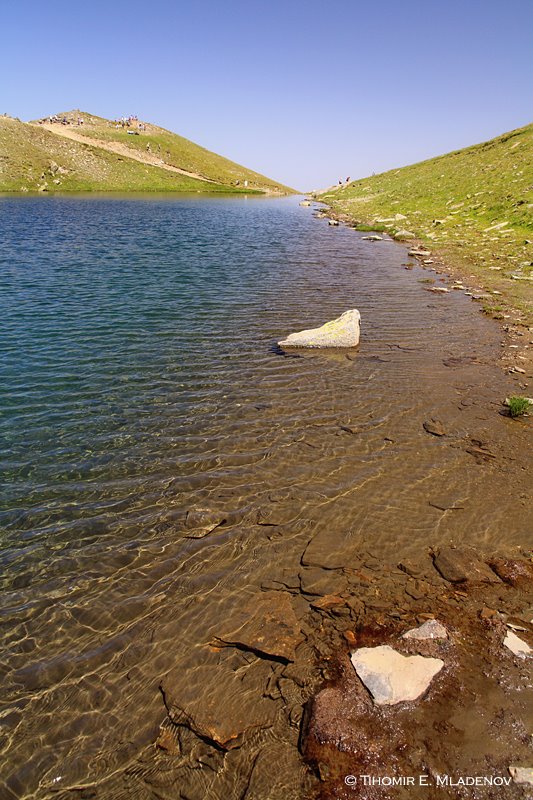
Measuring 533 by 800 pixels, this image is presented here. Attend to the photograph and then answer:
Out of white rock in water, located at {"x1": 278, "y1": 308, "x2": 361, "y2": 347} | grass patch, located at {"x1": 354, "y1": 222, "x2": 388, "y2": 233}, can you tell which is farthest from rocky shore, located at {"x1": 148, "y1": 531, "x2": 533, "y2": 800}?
grass patch, located at {"x1": 354, "y1": 222, "x2": 388, "y2": 233}

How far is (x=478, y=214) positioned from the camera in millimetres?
43094

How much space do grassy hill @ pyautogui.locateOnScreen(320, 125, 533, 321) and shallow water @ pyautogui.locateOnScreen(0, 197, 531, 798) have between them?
37.3 ft

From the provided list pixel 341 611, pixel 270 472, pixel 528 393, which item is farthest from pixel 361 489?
pixel 528 393

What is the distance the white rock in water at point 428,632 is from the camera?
583 cm

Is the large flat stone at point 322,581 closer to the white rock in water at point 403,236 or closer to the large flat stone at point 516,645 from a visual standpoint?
the large flat stone at point 516,645

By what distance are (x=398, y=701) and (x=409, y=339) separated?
15403 mm

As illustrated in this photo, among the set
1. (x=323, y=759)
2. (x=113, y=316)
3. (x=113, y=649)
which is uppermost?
(x=113, y=316)

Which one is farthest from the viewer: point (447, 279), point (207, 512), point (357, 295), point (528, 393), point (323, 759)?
point (447, 279)

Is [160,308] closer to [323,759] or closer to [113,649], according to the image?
[113,649]

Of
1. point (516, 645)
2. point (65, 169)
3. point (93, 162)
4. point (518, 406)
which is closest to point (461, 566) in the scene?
point (516, 645)

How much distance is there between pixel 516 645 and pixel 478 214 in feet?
157

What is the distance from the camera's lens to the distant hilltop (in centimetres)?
11988

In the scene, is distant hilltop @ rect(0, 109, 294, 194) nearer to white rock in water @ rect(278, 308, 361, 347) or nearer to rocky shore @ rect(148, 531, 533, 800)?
white rock in water @ rect(278, 308, 361, 347)

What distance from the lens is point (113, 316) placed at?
19562 mm
